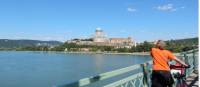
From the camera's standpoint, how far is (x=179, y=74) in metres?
6.17

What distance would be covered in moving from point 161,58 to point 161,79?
36 cm

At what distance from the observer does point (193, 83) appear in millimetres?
8945

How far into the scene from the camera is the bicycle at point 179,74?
6.17 meters

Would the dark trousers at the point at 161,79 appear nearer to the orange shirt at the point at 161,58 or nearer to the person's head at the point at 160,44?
the orange shirt at the point at 161,58

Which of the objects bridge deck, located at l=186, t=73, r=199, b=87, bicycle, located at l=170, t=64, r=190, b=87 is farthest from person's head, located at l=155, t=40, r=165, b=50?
bridge deck, located at l=186, t=73, r=199, b=87

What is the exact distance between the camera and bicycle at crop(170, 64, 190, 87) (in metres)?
6.17

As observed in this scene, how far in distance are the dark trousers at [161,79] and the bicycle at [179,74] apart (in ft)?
0.35

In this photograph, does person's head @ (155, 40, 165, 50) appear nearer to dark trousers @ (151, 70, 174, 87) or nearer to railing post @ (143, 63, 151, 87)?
dark trousers @ (151, 70, 174, 87)

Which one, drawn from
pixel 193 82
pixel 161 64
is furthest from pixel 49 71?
pixel 161 64

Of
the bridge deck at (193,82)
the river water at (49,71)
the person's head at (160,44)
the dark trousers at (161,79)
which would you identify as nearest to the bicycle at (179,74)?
the dark trousers at (161,79)

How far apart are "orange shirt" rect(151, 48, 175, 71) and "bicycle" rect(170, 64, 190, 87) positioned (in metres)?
0.18

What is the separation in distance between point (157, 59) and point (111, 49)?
184m

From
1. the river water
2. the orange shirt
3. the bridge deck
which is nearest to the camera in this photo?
the orange shirt

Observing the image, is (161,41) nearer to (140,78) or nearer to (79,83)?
(140,78)
